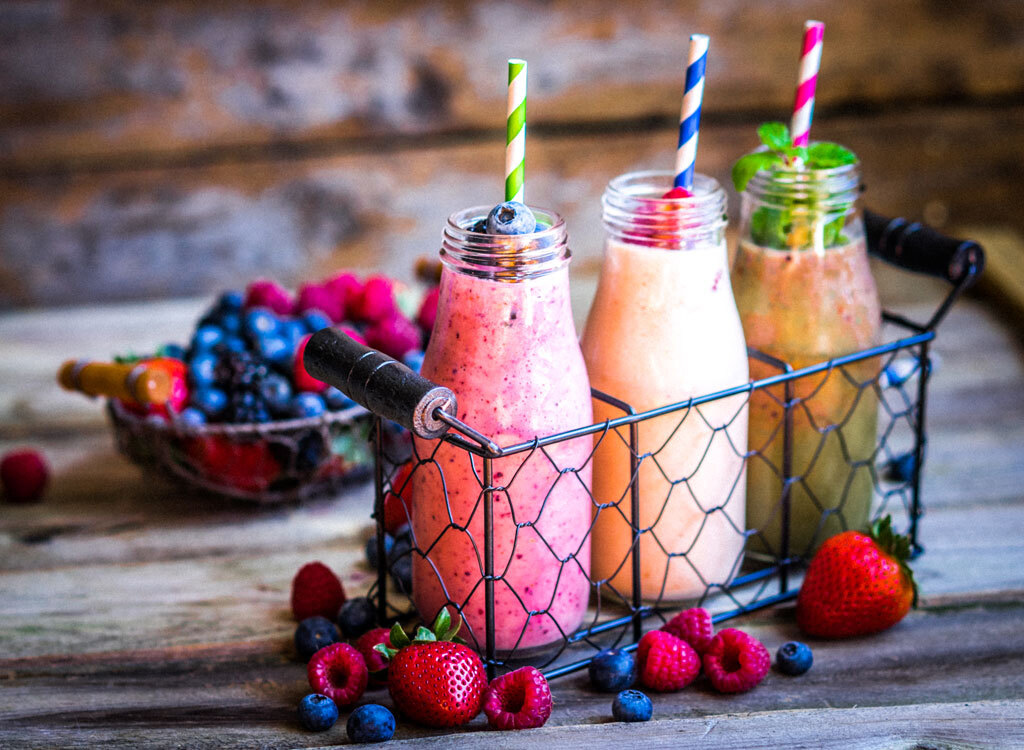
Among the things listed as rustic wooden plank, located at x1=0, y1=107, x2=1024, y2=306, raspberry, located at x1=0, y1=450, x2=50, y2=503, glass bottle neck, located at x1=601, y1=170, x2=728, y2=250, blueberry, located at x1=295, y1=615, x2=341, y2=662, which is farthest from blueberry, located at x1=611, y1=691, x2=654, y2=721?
rustic wooden plank, located at x1=0, y1=107, x2=1024, y2=306

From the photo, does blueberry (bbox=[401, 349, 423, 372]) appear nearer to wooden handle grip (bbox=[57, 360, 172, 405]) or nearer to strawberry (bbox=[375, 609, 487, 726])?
wooden handle grip (bbox=[57, 360, 172, 405])

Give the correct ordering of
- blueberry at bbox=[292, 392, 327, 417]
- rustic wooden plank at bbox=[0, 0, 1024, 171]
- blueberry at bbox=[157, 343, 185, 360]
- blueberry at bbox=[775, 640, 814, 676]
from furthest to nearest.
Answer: rustic wooden plank at bbox=[0, 0, 1024, 171]
blueberry at bbox=[157, 343, 185, 360]
blueberry at bbox=[292, 392, 327, 417]
blueberry at bbox=[775, 640, 814, 676]

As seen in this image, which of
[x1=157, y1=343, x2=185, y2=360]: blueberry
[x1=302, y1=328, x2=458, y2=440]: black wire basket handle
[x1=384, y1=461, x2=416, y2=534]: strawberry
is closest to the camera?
[x1=302, y1=328, x2=458, y2=440]: black wire basket handle

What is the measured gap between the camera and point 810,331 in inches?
35.2

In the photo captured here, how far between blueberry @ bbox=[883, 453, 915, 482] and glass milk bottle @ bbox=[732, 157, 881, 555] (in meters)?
0.16

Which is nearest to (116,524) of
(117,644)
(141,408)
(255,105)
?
(141,408)

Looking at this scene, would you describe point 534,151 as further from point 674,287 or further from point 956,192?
point 674,287

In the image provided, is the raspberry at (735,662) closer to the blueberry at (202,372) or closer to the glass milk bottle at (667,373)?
the glass milk bottle at (667,373)

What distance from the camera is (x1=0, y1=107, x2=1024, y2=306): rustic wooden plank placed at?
1799 millimetres

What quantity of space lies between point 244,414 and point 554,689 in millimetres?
407

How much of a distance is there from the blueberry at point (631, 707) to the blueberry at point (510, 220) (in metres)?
0.32

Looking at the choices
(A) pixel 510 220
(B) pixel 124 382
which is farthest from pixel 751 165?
(B) pixel 124 382

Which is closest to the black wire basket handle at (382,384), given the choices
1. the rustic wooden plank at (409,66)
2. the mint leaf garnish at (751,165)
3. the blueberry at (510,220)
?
the blueberry at (510,220)

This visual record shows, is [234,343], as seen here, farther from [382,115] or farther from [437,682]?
[382,115]
